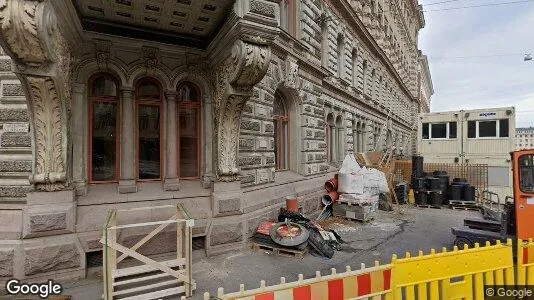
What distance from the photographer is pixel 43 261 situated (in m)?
5.25

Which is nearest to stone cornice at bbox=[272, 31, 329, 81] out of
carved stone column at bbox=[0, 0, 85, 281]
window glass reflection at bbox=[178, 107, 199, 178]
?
window glass reflection at bbox=[178, 107, 199, 178]

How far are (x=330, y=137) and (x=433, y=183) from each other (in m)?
5.31

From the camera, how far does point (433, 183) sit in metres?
14.1

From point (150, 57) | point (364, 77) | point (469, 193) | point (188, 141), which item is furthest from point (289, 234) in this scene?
point (364, 77)

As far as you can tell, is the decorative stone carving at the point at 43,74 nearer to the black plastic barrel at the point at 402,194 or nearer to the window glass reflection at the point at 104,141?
the window glass reflection at the point at 104,141

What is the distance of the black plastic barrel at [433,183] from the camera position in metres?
14.0

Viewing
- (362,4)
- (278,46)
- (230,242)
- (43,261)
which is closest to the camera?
(43,261)

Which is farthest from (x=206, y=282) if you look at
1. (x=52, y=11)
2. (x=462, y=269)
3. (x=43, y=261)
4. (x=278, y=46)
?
(x=278, y=46)

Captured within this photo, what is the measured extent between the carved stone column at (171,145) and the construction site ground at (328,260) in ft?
5.87

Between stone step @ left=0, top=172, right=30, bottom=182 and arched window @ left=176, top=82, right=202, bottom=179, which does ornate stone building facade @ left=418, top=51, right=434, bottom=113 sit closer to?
arched window @ left=176, top=82, right=202, bottom=179

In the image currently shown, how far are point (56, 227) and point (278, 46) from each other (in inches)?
285

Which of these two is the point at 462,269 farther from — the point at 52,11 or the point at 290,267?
the point at 52,11

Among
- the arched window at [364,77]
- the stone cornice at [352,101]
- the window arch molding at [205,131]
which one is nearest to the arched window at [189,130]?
the window arch molding at [205,131]

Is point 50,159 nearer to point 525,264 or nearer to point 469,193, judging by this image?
point 525,264
